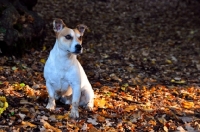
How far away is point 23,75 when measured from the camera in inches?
287

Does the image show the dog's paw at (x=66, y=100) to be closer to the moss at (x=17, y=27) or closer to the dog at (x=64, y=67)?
the dog at (x=64, y=67)

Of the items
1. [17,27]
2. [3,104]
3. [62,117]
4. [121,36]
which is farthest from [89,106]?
[121,36]

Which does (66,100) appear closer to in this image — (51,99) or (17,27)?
(51,99)

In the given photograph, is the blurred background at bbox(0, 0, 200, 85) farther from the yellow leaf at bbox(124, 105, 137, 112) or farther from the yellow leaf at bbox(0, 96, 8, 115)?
the yellow leaf at bbox(0, 96, 8, 115)

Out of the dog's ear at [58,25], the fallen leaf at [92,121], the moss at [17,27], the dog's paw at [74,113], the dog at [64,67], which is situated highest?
the moss at [17,27]

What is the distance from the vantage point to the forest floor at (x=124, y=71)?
17.8ft

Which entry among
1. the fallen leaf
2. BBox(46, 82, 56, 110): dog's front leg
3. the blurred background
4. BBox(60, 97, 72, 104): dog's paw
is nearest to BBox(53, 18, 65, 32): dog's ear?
BBox(46, 82, 56, 110): dog's front leg

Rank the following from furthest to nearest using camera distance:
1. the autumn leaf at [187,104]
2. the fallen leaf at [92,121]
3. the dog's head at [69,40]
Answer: the autumn leaf at [187,104] → the fallen leaf at [92,121] → the dog's head at [69,40]

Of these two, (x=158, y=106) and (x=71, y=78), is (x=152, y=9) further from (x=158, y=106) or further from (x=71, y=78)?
(x=71, y=78)

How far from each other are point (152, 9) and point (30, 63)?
9.22 metres

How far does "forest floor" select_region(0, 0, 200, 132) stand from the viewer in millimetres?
5438

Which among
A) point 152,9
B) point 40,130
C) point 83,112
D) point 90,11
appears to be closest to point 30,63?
point 83,112

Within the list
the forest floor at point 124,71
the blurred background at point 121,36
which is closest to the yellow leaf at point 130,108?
the forest floor at point 124,71

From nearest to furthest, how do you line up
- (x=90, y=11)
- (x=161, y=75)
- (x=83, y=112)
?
1. (x=83, y=112)
2. (x=161, y=75)
3. (x=90, y=11)
